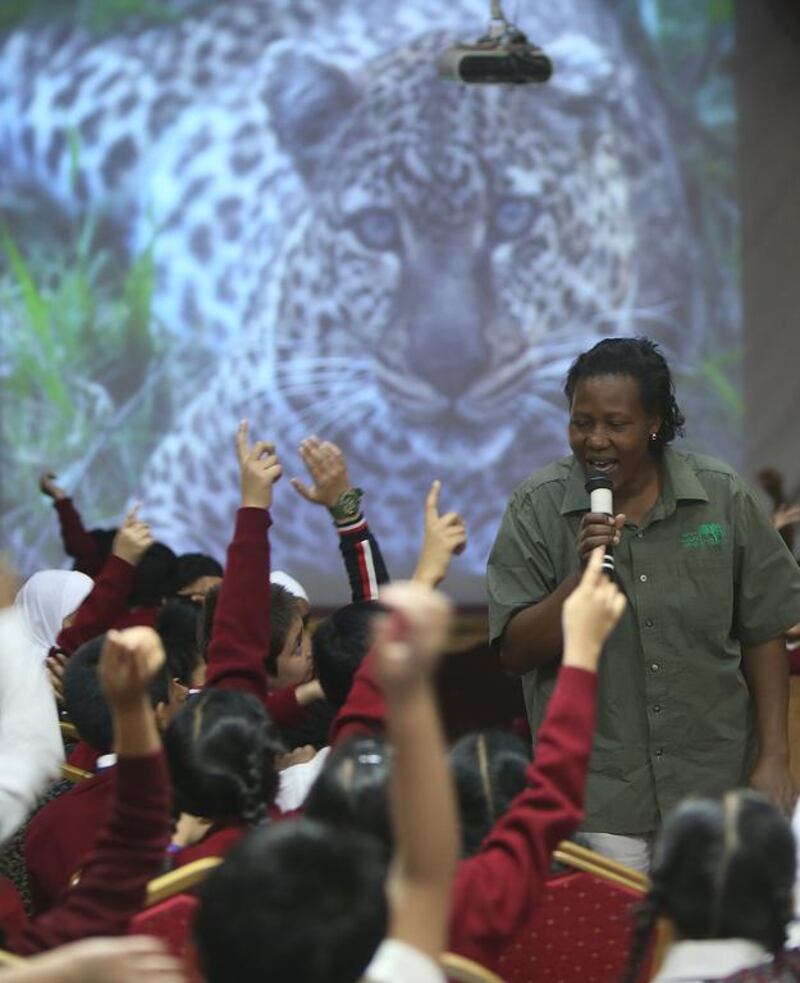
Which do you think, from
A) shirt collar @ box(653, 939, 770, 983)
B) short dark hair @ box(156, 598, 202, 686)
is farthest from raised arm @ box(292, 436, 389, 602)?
shirt collar @ box(653, 939, 770, 983)

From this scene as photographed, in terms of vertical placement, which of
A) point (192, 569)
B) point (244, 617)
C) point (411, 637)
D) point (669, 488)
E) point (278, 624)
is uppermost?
point (411, 637)

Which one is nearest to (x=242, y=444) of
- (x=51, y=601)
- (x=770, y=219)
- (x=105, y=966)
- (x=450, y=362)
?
(x=51, y=601)

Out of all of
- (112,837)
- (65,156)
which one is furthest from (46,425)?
(112,837)

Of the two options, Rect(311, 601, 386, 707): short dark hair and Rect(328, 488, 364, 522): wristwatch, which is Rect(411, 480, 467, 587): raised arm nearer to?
Rect(311, 601, 386, 707): short dark hair

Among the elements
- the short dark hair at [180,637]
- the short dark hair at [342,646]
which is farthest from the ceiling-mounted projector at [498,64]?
the short dark hair at [342,646]

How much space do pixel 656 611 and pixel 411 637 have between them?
5.46 ft

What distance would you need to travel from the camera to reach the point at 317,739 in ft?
11.2

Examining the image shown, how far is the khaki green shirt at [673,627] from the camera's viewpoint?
10.5 feet

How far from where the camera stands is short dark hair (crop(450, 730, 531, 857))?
2.26 meters

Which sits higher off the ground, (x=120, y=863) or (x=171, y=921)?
(x=120, y=863)

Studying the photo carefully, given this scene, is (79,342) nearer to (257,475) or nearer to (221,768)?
(257,475)

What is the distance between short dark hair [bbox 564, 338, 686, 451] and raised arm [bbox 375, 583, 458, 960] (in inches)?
61.9

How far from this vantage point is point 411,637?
1.58 meters

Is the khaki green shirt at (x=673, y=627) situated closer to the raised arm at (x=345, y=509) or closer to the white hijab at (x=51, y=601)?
the raised arm at (x=345, y=509)
